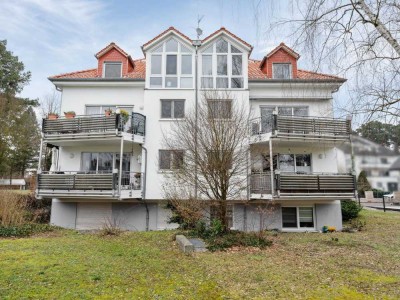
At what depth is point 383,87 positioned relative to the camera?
14.8 feet

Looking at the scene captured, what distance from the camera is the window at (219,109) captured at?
13.3m

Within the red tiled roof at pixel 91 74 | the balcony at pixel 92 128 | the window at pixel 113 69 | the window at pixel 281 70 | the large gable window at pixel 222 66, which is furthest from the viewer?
the window at pixel 113 69

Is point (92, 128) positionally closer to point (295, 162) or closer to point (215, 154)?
point (215, 154)

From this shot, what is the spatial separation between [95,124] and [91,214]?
5.68 metres

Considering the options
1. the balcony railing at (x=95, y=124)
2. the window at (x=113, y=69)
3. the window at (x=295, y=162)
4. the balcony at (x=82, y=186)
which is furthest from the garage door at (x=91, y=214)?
the window at (x=295, y=162)

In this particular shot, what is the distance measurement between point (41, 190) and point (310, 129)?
1606cm

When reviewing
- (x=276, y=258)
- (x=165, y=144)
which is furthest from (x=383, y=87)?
(x=165, y=144)

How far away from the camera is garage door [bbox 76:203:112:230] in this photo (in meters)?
18.1

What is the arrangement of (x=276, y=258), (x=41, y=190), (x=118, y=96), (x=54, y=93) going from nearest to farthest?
(x=276, y=258) → (x=41, y=190) → (x=118, y=96) → (x=54, y=93)

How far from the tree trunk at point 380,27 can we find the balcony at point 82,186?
548 inches

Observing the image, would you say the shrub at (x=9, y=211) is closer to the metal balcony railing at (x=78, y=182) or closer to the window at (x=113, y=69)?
the metal balcony railing at (x=78, y=182)

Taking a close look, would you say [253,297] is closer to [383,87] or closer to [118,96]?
[383,87]

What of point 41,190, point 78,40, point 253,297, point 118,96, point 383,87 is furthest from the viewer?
point 118,96

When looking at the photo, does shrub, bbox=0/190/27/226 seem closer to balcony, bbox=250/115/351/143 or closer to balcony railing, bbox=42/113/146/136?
→ balcony railing, bbox=42/113/146/136
